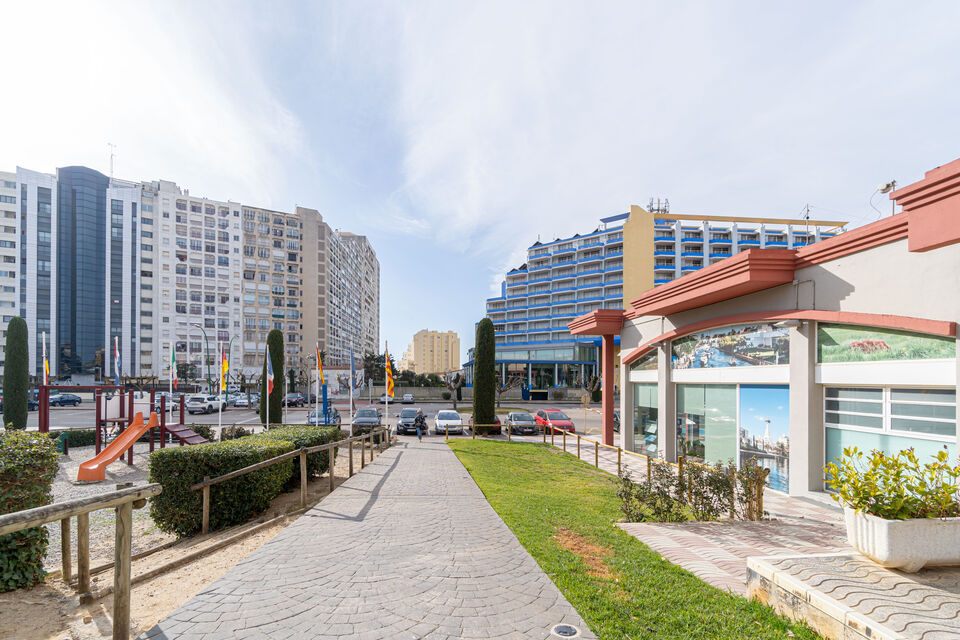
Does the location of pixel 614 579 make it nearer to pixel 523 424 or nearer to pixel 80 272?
pixel 523 424

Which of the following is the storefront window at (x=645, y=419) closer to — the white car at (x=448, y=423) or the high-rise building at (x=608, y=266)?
the white car at (x=448, y=423)

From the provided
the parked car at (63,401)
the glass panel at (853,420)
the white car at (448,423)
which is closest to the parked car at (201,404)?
the parked car at (63,401)

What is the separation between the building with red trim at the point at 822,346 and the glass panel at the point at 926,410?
18 millimetres

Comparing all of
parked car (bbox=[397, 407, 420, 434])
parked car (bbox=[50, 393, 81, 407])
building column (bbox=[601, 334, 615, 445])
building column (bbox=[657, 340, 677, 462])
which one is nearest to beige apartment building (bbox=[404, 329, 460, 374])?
parked car (bbox=[50, 393, 81, 407])

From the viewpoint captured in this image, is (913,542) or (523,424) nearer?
(913,542)

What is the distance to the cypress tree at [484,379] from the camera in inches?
992

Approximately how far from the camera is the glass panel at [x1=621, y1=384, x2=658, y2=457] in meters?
16.4

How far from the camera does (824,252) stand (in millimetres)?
9469

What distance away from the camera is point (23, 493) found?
15.7ft

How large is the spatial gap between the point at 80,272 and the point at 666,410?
330ft

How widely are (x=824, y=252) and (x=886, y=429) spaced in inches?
147

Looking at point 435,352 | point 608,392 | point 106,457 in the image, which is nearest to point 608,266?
point 608,392

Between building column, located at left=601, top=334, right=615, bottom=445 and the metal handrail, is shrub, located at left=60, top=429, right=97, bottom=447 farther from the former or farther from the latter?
building column, located at left=601, top=334, right=615, bottom=445

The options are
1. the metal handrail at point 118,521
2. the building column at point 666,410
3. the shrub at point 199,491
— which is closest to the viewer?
the metal handrail at point 118,521
